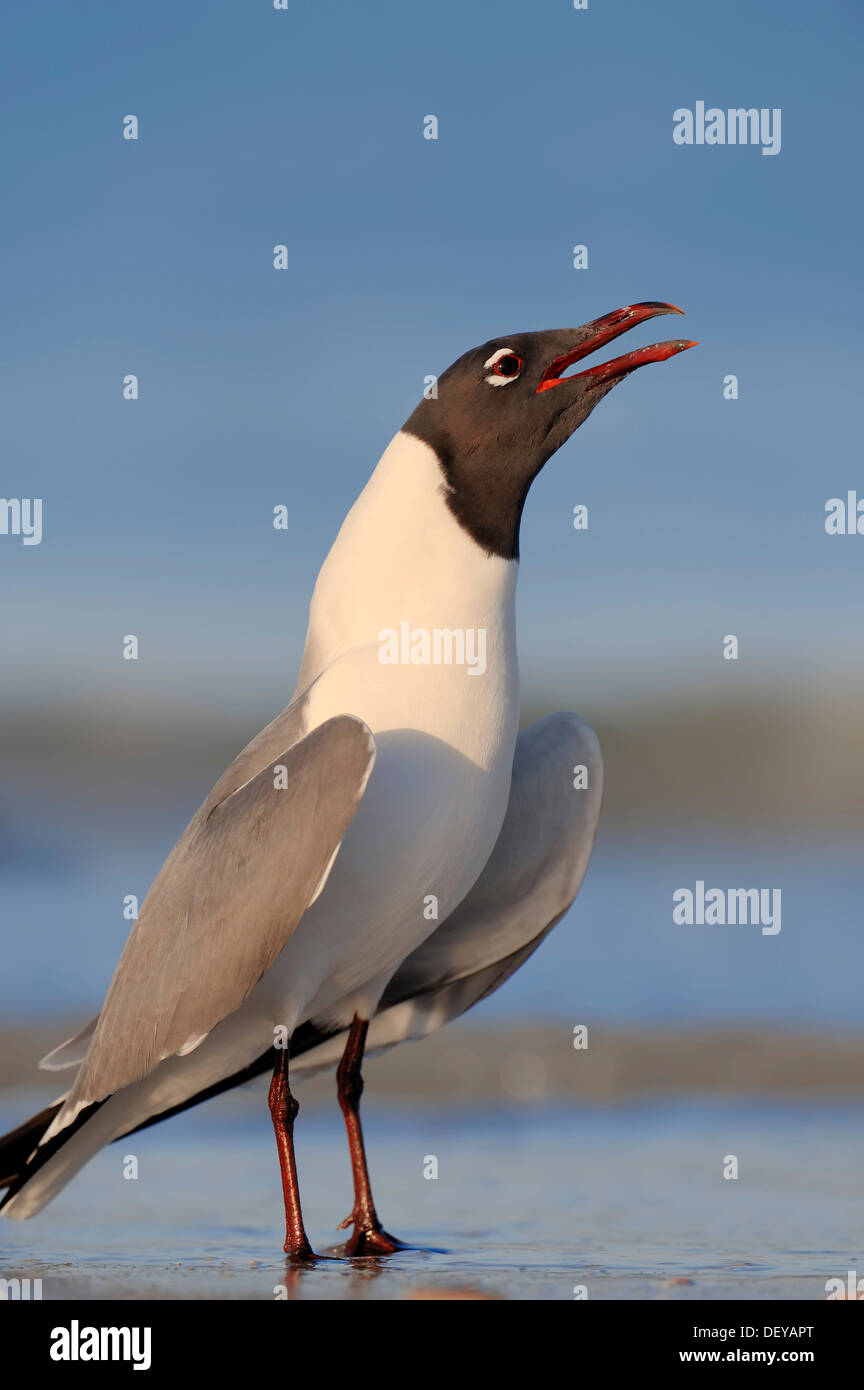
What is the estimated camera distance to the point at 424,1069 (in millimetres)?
10219

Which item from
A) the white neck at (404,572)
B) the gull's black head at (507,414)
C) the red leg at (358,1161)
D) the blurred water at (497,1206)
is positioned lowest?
the blurred water at (497,1206)

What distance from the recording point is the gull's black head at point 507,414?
18.0ft

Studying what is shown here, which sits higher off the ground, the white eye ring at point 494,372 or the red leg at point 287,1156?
the white eye ring at point 494,372

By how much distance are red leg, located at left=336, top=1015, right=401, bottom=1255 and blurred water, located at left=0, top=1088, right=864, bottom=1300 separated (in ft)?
0.43

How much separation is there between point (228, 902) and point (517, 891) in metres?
1.44

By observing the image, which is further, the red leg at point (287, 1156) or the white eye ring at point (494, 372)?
the white eye ring at point (494, 372)

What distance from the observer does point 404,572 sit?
5363 mm

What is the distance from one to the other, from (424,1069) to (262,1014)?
204 inches

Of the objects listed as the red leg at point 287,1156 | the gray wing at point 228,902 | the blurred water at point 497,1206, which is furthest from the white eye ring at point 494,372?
the blurred water at point 497,1206

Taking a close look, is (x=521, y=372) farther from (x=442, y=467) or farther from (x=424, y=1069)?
(x=424, y=1069)

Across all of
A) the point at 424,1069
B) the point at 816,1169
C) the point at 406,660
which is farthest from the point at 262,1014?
the point at 424,1069

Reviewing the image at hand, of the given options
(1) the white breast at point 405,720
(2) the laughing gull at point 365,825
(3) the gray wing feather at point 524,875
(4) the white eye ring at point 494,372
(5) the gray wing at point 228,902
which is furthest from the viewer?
(3) the gray wing feather at point 524,875

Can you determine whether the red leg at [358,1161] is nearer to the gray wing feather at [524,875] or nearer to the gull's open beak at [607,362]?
the gray wing feather at [524,875]
